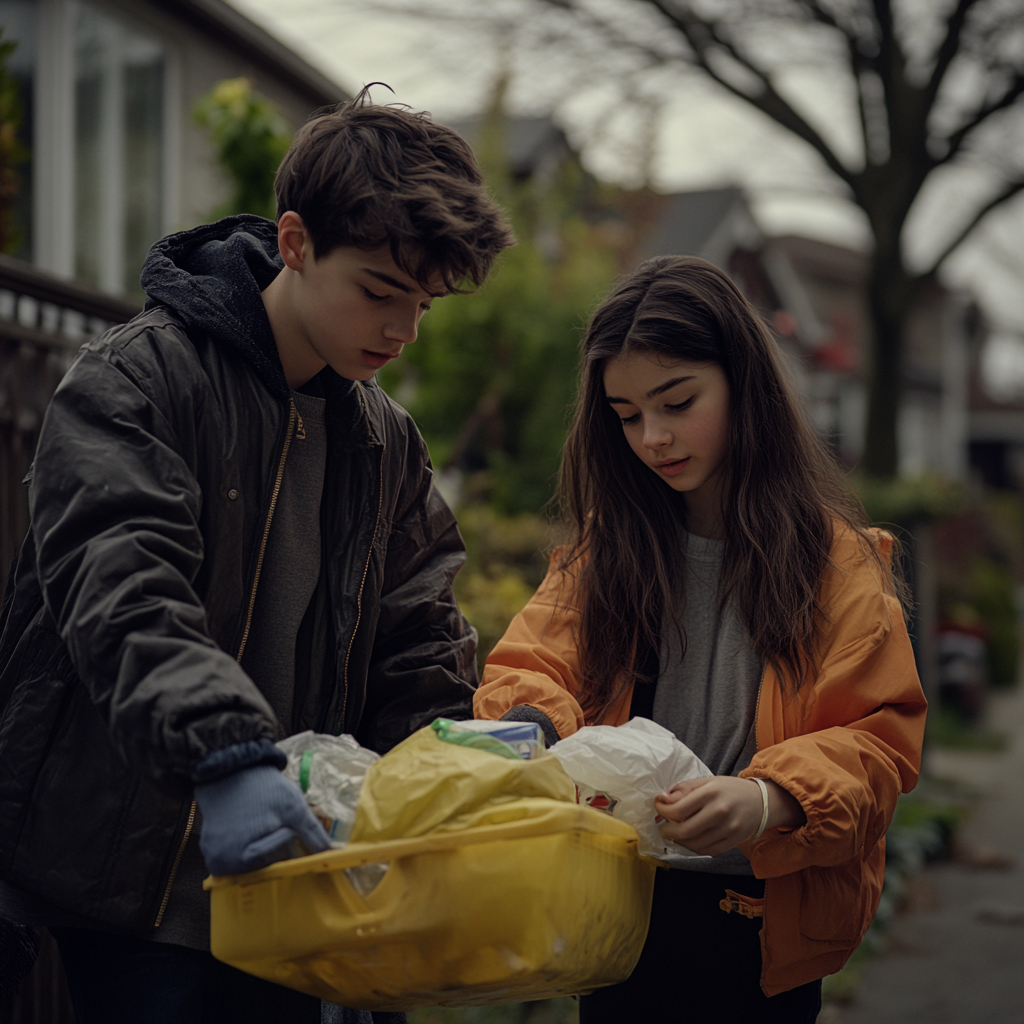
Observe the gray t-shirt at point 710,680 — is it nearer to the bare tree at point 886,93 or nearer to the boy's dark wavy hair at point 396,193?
the boy's dark wavy hair at point 396,193

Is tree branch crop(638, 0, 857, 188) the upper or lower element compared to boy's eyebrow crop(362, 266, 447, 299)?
upper

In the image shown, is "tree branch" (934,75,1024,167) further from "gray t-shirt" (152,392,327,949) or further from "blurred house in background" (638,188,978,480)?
"gray t-shirt" (152,392,327,949)

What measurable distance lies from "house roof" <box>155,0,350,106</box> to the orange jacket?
19.5 ft

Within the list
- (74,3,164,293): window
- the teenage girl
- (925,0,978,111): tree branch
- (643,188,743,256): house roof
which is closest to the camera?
the teenage girl

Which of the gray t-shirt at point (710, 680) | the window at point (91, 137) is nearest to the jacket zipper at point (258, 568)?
the gray t-shirt at point (710, 680)

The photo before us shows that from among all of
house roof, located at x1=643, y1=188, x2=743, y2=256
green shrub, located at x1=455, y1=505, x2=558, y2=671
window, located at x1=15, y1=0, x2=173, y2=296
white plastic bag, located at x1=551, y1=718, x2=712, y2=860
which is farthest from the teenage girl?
house roof, located at x1=643, y1=188, x2=743, y2=256

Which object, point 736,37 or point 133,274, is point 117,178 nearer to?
point 133,274

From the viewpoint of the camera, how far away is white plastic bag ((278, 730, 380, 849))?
1.60m

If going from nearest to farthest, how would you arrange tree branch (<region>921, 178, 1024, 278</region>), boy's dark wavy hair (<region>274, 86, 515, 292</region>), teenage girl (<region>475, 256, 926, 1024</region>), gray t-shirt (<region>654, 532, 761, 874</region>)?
1. boy's dark wavy hair (<region>274, 86, 515, 292</region>)
2. teenage girl (<region>475, 256, 926, 1024</region>)
3. gray t-shirt (<region>654, 532, 761, 874</region>)
4. tree branch (<region>921, 178, 1024, 278</region>)

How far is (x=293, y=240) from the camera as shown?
1.81m

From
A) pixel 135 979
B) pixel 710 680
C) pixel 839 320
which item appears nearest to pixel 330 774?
pixel 135 979

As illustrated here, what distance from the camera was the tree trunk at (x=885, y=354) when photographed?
9906mm

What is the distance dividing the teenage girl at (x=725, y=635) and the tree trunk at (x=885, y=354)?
813 centimetres

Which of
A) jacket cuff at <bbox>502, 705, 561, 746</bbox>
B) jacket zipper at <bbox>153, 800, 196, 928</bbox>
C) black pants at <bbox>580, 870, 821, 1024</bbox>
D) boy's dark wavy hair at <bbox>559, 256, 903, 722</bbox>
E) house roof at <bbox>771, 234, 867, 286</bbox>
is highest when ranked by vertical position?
house roof at <bbox>771, 234, 867, 286</bbox>
